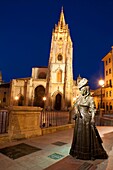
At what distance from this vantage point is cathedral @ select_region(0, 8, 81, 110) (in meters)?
36.8

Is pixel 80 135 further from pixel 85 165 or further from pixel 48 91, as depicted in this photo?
pixel 48 91

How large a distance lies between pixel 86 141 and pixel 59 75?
3587 cm

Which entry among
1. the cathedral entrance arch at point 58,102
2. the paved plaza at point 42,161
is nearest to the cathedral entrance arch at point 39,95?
the cathedral entrance arch at point 58,102

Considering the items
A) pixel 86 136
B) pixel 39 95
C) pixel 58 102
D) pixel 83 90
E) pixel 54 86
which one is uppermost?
pixel 54 86

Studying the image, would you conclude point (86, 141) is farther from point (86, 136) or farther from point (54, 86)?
point (54, 86)

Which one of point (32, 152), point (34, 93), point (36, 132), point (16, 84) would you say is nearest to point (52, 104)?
point (34, 93)

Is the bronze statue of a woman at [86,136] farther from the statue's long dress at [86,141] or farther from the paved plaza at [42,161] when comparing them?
the paved plaza at [42,161]

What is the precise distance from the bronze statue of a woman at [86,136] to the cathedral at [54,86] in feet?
102

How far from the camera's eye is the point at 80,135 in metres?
3.85

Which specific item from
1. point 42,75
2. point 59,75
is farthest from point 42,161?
point 42,75

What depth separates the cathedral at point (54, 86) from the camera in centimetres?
3678

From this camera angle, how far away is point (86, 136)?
3775 mm

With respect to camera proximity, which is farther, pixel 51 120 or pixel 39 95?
pixel 39 95

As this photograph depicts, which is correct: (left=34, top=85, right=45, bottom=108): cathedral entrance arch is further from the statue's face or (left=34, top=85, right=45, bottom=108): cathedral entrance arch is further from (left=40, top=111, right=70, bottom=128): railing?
the statue's face
